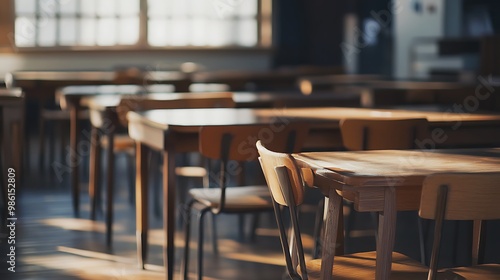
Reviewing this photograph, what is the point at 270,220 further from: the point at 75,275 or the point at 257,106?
the point at 75,275

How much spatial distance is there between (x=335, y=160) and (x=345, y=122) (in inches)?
38.8

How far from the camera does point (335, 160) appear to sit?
2760mm

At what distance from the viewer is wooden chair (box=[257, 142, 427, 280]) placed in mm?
2561

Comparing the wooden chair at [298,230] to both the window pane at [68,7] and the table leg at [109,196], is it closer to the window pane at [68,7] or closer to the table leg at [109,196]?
the table leg at [109,196]

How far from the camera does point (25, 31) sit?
11.2 meters

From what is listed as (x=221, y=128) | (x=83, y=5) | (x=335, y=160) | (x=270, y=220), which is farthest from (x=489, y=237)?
(x=83, y=5)

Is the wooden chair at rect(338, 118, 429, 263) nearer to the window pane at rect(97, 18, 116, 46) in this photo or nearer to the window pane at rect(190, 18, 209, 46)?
the window pane at rect(97, 18, 116, 46)

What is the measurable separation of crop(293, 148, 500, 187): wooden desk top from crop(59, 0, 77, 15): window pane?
→ 9.08 metres

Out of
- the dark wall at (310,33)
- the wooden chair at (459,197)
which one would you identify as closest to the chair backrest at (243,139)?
the wooden chair at (459,197)

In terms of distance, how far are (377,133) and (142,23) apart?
827 centimetres

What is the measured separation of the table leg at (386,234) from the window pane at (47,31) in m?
9.40

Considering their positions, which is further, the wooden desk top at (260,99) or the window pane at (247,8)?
the window pane at (247,8)

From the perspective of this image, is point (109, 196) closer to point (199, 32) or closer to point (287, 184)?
point (287, 184)

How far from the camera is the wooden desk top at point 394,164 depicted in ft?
7.97
